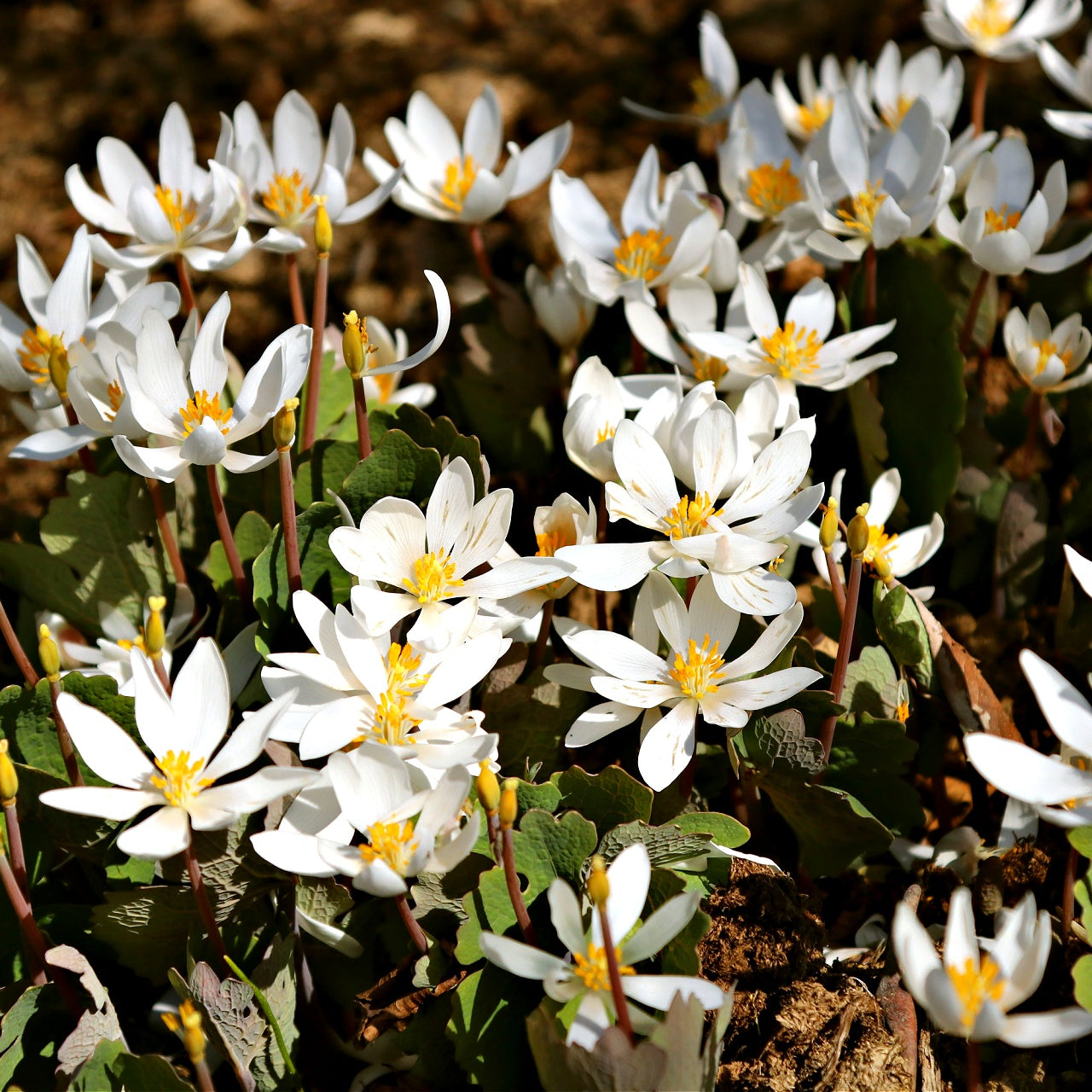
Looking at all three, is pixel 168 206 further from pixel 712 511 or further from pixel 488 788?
pixel 488 788

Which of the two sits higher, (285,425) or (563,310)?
(285,425)

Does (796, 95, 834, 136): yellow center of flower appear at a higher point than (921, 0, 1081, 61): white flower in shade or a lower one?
lower

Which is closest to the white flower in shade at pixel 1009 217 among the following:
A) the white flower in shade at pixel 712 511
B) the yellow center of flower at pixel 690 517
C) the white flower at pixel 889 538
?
the white flower at pixel 889 538

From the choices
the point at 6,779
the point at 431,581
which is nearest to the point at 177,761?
the point at 6,779

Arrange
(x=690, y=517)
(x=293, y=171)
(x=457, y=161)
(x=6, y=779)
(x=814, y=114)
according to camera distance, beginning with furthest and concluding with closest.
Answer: (x=814, y=114) < (x=457, y=161) < (x=293, y=171) < (x=690, y=517) < (x=6, y=779)

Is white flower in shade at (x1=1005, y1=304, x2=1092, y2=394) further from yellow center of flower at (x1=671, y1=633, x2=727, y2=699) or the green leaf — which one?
the green leaf

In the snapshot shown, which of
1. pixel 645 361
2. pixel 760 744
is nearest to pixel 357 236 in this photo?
pixel 645 361

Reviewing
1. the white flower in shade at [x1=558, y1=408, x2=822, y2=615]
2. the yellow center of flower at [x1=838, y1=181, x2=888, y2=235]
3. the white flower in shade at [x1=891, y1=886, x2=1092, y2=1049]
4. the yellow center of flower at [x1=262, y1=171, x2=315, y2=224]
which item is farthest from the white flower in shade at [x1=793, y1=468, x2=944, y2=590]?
the yellow center of flower at [x1=262, y1=171, x2=315, y2=224]

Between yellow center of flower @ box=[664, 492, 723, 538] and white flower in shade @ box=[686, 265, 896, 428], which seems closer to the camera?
yellow center of flower @ box=[664, 492, 723, 538]
